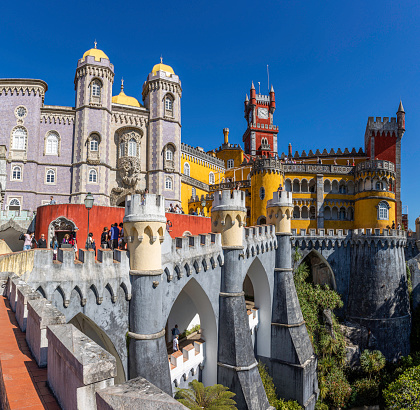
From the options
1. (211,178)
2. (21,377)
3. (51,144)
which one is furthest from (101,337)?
(211,178)

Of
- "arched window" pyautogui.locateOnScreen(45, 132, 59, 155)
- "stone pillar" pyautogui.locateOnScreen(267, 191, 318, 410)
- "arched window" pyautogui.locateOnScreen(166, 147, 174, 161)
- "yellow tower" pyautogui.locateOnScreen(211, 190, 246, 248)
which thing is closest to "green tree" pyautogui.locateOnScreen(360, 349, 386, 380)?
"stone pillar" pyautogui.locateOnScreen(267, 191, 318, 410)

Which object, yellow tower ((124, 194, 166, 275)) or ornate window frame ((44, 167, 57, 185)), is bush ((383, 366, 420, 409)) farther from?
ornate window frame ((44, 167, 57, 185))

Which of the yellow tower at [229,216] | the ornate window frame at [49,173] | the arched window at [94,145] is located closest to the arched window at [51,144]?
the ornate window frame at [49,173]

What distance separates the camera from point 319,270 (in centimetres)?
3522

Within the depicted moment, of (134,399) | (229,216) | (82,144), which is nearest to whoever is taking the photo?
(134,399)

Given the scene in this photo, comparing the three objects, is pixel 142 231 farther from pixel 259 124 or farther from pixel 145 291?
pixel 259 124

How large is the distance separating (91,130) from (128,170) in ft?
17.4

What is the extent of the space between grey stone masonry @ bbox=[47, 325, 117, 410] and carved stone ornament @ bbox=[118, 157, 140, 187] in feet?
102

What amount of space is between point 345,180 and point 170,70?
24.6 meters

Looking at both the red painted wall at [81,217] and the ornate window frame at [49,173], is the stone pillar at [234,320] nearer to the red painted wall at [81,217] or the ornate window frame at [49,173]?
the red painted wall at [81,217]

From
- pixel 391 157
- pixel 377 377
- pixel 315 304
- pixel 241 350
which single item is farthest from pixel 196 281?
pixel 391 157

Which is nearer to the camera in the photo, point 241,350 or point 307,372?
point 241,350

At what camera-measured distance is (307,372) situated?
23016 millimetres

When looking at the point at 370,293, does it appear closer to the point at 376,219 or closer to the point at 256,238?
the point at 376,219
